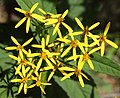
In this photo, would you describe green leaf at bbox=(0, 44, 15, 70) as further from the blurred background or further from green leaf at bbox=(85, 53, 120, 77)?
green leaf at bbox=(85, 53, 120, 77)

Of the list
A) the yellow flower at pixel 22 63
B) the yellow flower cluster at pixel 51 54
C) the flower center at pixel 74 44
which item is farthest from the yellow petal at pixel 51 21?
the yellow flower at pixel 22 63

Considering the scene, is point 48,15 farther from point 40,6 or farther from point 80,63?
point 80,63

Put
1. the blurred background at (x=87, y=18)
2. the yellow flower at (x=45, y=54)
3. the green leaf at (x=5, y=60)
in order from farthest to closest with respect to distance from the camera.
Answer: the blurred background at (x=87, y=18) → the green leaf at (x=5, y=60) → the yellow flower at (x=45, y=54)

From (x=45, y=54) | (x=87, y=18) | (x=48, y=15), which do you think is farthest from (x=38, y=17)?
(x=87, y=18)

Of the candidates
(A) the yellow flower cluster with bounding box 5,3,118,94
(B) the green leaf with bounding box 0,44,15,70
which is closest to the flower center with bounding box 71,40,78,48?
(A) the yellow flower cluster with bounding box 5,3,118,94

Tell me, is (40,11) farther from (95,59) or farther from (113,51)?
(113,51)

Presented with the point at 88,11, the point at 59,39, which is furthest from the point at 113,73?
the point at 88,11

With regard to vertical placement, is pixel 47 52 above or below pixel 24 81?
above

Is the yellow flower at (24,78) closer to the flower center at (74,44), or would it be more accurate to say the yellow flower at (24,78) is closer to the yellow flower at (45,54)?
the yellow flower at (45,54)
